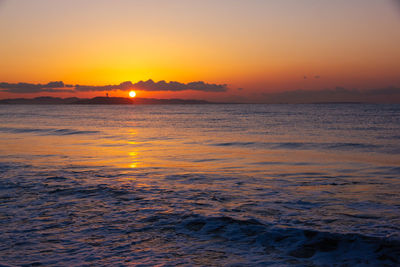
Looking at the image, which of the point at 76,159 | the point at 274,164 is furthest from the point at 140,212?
the point at 76,159

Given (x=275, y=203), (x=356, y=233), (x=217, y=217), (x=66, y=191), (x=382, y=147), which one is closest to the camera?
(x=356, y=233)

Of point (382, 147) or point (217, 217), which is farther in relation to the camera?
point (382, 147)

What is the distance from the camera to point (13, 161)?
15.5 metres

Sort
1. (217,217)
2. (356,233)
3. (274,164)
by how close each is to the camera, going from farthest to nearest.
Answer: (274,164) < (217,217) < (356,233)

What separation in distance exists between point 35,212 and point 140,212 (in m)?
2.27

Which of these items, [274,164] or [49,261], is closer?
[49,261]

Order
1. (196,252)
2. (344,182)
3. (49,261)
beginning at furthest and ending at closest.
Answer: (344,182) → (196,252) → (49,261)

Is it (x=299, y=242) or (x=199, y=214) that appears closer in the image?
(x=299, y=242)

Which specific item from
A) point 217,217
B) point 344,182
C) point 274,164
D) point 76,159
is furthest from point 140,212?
point 76,159

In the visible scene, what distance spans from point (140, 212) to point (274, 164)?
841 centimetres

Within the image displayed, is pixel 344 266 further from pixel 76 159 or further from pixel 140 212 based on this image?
pixel 76 159

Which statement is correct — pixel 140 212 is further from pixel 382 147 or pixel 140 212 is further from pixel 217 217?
pixel 382 147

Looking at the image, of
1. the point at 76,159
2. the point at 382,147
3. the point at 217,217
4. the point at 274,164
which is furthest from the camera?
the point at 382,147

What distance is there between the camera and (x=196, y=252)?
5.66m
